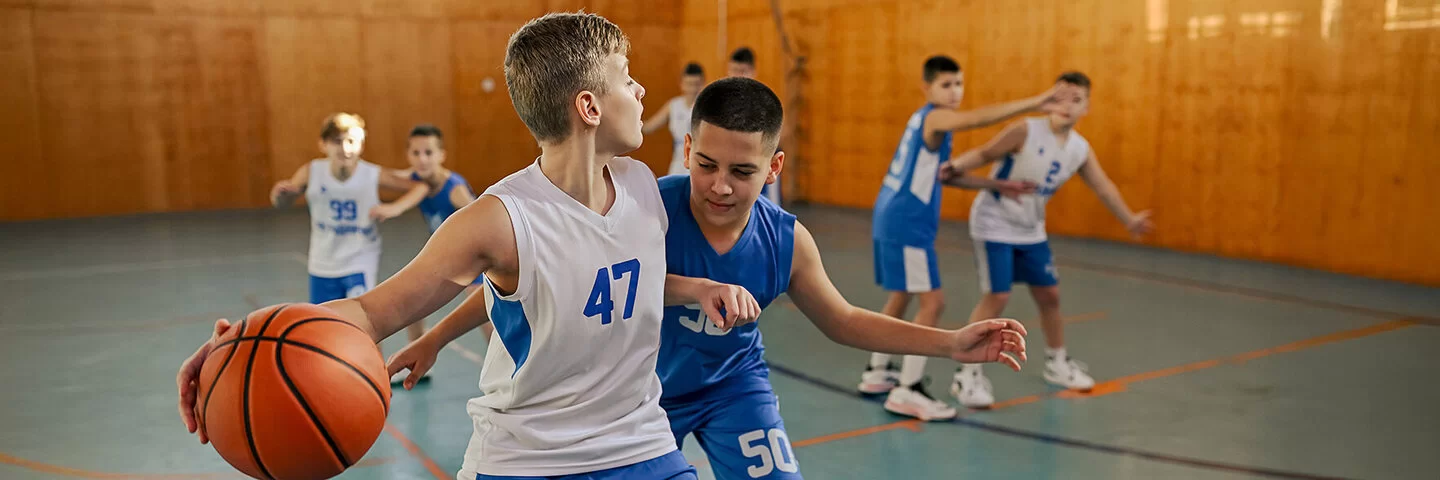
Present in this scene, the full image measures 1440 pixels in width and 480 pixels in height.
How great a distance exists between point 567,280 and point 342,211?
403 centimetres

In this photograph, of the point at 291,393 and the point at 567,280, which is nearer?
the point at 291,393

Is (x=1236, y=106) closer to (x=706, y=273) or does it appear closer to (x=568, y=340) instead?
(x=706, y=273)

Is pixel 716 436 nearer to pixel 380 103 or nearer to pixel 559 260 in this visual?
pixel 559 260

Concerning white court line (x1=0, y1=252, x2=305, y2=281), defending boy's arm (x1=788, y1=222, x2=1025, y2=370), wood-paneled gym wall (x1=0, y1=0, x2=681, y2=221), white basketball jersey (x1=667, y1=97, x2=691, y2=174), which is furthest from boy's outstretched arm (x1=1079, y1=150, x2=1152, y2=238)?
wood-paneled gym wall (x1=0, y1=0, x2=681, y2=221)

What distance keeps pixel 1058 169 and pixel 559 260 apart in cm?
417

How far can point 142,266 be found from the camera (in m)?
9.49

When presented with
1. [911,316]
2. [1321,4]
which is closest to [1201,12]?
[1321,4]

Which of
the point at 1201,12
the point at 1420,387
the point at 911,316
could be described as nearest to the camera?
the point at 1420,387

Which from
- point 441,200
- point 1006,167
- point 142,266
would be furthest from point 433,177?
point 142,266

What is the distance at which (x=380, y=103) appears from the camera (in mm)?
14969

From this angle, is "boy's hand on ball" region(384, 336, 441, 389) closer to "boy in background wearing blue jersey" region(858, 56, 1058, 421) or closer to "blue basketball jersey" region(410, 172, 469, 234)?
"boy in background wearing blue jersey" region(858, 56, 1058, 421)

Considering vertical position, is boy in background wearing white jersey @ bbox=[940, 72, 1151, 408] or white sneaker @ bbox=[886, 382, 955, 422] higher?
boy in background wearing white jersey @ bbox=[940, 72, 1151, 408]

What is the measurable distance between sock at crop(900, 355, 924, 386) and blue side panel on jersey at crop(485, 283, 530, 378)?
315 centimetres

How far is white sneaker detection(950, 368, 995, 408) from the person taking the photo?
5.16 m
